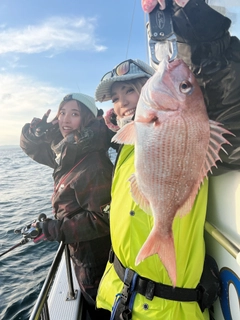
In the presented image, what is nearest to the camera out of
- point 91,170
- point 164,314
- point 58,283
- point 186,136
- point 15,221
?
point 186,136

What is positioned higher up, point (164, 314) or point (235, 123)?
point (235, 123)

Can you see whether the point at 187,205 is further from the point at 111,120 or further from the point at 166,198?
the point at 111,120

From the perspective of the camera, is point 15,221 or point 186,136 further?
point 15,221

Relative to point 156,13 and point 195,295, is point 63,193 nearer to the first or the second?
point 195,295

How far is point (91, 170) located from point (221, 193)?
1288mm

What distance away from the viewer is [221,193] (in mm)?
1509

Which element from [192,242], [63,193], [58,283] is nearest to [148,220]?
[192,242]

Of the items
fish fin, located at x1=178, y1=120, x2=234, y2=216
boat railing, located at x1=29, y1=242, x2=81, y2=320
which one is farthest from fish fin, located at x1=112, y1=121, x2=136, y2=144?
boat railing, located at x1=29, y1=242, x2=81, y2=320

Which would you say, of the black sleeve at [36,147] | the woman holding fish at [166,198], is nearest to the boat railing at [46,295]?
the woman holding fish at [166,198]

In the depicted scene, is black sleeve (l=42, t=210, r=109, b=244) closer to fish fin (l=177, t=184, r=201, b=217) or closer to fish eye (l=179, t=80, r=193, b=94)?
fish fin (l=177, t=184, r=201, b=217)

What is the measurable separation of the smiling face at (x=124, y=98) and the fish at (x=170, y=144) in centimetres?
89

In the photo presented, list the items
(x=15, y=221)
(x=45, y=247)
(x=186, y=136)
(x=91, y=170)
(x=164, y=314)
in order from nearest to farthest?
(x=186, y=136)
(x=164, y=314)
(x=91, y=170)
(x=45, y=247)
(x=15, y=221)

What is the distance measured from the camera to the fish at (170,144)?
1.15 metres

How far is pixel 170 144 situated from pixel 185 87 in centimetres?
26
